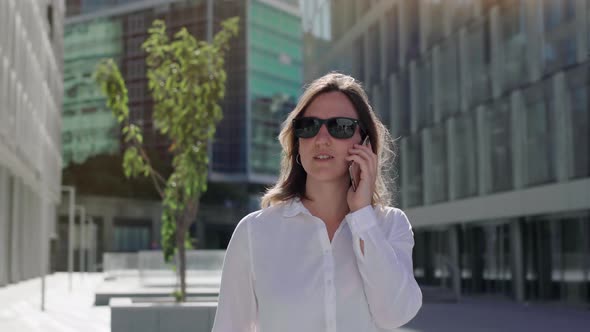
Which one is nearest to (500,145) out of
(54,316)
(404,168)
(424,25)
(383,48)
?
(424,25)

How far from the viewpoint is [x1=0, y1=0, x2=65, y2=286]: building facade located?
112ft

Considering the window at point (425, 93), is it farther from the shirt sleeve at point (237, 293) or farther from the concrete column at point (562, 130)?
the shirt sleeve at point (237, 293)

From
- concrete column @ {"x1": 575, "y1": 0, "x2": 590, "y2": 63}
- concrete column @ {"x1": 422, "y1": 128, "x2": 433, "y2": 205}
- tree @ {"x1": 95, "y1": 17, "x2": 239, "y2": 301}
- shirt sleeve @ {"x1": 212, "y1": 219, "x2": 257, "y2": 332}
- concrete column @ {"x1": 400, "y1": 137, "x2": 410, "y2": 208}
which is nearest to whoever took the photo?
shirt sleeve @ {"x1": 212, "y1": 219, "x2": 257, "y2": 332}

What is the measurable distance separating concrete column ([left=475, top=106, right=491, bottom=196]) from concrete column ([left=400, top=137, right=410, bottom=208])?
25.1 ft

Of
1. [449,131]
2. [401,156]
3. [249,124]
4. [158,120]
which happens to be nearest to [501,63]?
[449,131]

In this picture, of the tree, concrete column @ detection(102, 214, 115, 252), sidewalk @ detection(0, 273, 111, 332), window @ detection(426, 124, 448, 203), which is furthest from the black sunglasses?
concrete column @ detection(102, 214, 115, 252)

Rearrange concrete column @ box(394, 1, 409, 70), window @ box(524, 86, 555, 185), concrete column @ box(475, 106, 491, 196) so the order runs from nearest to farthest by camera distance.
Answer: window @ box(524, 86, 555, 185), concrete column @ box(475, 106, 491, 196), concrete column @ box(394, 1, 409, 70)

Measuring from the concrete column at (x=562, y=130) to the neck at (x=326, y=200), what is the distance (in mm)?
A: 20774

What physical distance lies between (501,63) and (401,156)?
10557 millimetres

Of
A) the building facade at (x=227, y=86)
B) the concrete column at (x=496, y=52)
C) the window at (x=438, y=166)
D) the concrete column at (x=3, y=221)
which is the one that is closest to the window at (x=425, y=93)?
the window at (x=438, y=166)

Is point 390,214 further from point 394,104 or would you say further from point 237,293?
point 394,104

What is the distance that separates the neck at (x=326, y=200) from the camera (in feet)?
8.71

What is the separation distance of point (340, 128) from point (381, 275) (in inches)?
18.3

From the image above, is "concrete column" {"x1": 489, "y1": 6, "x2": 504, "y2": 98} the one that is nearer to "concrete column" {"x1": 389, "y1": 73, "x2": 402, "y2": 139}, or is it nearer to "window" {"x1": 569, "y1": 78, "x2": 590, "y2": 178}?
"window" {"x1": 569, "y1": 78, "x2": 590, "y2": 178}
